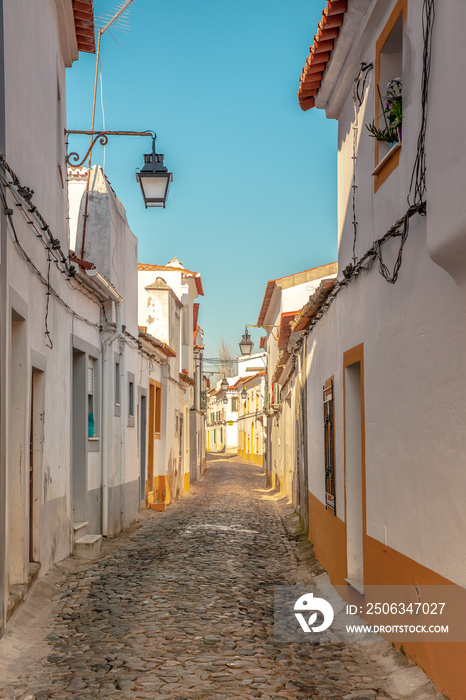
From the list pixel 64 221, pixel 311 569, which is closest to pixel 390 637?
pixel 311 569

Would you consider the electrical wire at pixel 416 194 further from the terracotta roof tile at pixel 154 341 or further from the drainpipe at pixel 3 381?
the terracotta roof tile at pixel 154 341

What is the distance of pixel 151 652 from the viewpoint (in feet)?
20.0

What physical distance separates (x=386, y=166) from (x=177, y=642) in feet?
14.0

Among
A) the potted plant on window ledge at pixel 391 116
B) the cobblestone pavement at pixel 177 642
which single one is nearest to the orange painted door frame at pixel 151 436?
the cobblestone pavement at pixel 177 642

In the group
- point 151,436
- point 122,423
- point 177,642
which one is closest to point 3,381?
point 177,642

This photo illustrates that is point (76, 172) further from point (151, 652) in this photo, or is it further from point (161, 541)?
point (151, 652)

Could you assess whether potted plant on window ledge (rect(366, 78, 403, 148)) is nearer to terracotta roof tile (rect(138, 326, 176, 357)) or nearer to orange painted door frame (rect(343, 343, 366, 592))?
orange painted door frame (rect(343, 343, 366, 592))

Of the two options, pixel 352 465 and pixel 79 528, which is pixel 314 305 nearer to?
pixel 352 465

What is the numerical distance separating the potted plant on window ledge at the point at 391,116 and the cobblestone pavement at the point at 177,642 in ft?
13.3

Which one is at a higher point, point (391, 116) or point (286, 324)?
point (391, 116)

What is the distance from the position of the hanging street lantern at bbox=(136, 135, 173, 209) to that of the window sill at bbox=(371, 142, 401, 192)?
3.88m

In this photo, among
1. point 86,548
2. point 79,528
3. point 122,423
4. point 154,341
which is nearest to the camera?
point 86,548

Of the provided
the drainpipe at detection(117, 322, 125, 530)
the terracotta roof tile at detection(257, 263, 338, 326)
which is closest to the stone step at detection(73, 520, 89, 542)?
the drainpipe at detection(117, 322, 125, 530)

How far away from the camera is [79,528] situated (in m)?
11.2
